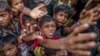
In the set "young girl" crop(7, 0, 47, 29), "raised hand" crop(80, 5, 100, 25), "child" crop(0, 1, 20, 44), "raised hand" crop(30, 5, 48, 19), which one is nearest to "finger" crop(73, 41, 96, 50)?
"raised hand" crop(80, 5, 100, 25)

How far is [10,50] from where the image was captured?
244cm

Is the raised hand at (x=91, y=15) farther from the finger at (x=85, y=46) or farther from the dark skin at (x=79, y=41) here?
the finger at (x=85, y=46)

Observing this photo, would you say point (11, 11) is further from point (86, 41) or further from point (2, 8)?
point (86, 41)

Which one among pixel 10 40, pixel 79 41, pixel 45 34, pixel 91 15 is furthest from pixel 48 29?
pixel 79 41

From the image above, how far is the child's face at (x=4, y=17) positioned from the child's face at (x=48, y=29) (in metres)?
0.31

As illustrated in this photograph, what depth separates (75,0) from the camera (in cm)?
330

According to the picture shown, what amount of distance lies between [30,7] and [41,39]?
94 centimetres

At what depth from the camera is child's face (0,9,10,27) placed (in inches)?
103

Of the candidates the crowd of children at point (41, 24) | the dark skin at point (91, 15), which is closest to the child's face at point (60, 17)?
the crowd of children at point (41, 24)

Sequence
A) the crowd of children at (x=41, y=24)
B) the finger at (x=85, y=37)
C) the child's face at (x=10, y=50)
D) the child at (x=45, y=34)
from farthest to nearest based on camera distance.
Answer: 1. the child at (x=45, y=34)
2. the child's face at (x=10, y=50)
3. the crowd of children at (x=41, y=24)
4. the finger at (x=85, y=37)

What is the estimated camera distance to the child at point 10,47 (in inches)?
94.7

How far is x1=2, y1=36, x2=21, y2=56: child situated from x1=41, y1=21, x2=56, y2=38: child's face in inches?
10.8

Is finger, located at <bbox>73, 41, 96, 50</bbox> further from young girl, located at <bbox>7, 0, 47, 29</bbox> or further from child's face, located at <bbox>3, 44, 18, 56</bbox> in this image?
young girl, located at <bbox>7, 0, 47, 29</bbox>

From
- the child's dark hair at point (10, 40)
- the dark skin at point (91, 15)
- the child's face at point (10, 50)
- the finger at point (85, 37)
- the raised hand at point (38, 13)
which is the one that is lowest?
the child's face at point (10, 50)
